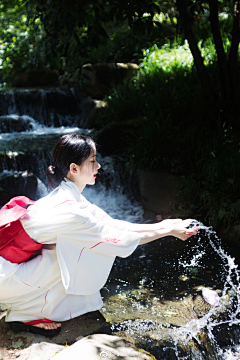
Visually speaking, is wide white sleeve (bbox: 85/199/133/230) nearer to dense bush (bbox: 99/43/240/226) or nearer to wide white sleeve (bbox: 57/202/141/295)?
wide white sleeve (bbox: 57/202/141/295)

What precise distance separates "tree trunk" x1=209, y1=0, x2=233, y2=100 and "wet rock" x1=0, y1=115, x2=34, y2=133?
5082 mm

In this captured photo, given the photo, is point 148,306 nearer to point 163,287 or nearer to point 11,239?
point 163,287

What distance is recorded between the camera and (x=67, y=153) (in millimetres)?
2148

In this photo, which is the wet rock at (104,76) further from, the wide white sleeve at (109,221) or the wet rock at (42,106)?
the wide white sleeve at (109,221)

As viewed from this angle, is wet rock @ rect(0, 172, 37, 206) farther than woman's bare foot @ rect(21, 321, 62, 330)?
Yes

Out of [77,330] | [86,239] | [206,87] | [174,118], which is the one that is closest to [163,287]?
[77,330]

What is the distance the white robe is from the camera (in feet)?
6.77

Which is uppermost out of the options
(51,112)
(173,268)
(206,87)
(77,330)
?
(206,87)

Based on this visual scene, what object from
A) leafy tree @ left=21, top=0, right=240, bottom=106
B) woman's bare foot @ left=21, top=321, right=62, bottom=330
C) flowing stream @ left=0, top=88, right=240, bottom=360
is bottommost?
flowing stream @ left=0, top=88, right=240, bottom=360

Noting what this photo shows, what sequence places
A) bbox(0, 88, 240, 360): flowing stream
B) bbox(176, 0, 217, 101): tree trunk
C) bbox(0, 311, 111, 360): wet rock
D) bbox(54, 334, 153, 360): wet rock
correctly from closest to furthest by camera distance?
bbox(54, 334, 153, 360): wet rock
bbox(0, 311, 111, 360): wet rock
bbox(0, 88, 240, 360): flowing stream
bbox(176, 0, 217, 101): tree trunk

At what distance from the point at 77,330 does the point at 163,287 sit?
48.2 inches

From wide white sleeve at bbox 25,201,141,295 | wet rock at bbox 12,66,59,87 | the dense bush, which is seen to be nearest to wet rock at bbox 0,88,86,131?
wet rock at bbox 12,66,59,87

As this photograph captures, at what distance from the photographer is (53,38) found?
406 centimetres

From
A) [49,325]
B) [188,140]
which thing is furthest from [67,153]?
[188,140]
